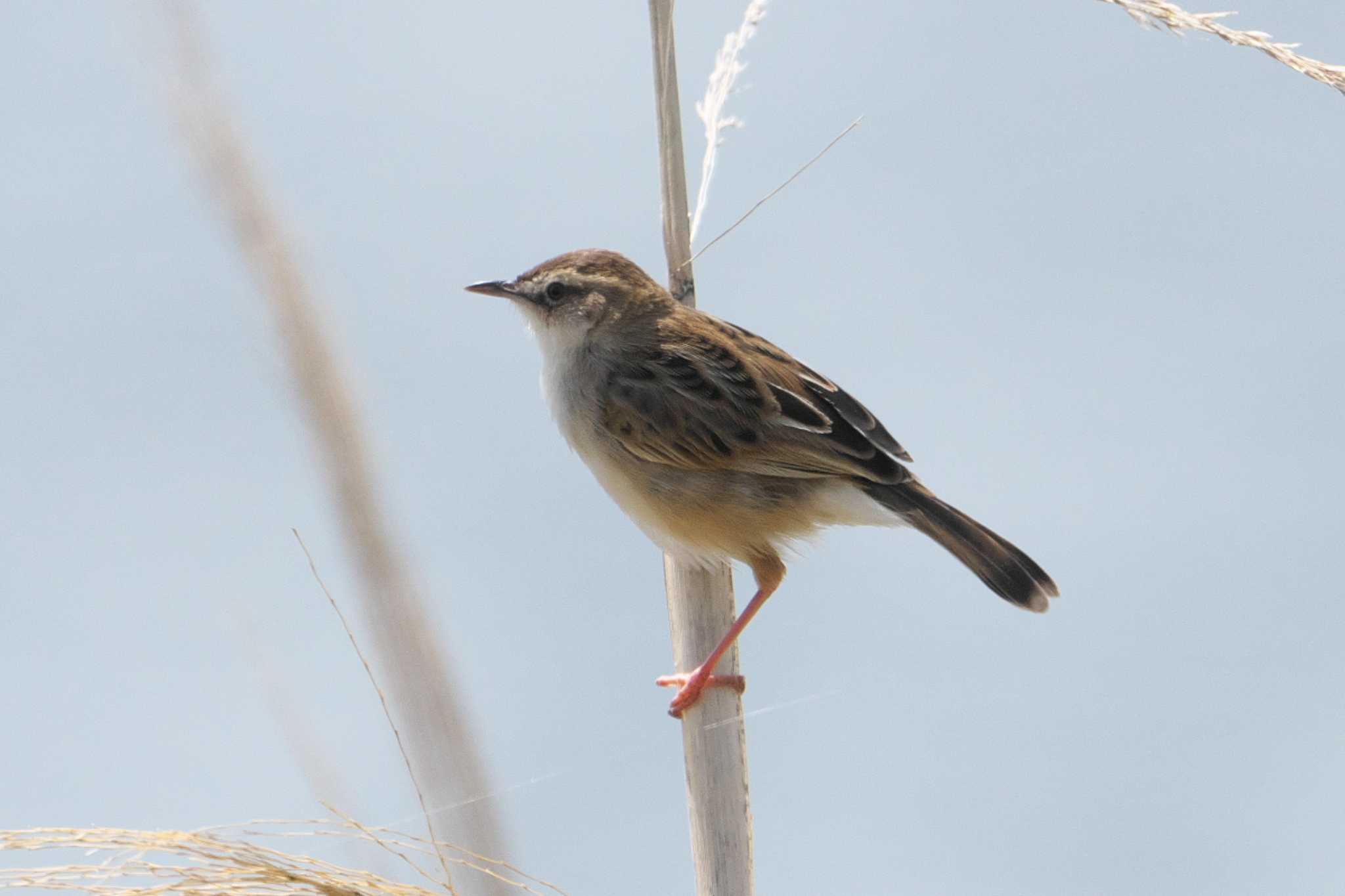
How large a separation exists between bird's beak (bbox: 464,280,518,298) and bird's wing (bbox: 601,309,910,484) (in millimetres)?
447

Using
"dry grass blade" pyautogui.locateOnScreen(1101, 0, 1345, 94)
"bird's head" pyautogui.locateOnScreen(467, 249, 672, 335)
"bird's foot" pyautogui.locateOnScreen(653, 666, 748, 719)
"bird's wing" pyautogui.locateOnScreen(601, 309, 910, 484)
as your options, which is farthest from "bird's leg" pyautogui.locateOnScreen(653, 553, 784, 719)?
"dry grass blade" pyautogui.locateOnScreen(1101, 0, 1345, 94)

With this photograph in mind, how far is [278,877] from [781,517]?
1921mm

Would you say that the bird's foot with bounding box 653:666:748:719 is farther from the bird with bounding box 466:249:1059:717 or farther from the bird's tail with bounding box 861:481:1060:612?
the bird's tail with bounding box 861:481:1060:612

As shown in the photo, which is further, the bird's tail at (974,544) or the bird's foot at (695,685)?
the bird's tail at (974,544)

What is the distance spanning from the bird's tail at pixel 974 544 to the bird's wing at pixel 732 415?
0.05m

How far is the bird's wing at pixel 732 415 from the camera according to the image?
347 centimetres

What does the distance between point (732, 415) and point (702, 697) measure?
0.83 m

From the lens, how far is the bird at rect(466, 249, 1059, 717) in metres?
3.43

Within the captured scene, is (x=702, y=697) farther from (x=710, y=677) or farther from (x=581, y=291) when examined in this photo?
(x=581, y=291)

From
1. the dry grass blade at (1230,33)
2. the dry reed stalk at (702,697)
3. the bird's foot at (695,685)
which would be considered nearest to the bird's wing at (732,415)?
the dry reed stalk at (702,697)

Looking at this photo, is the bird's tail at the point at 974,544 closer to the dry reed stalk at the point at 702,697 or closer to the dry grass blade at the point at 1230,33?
the dry reed stalk at the point at 702,697

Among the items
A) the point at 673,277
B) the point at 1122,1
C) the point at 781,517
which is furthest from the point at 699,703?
the point at 1122,1

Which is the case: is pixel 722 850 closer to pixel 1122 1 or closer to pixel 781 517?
pixel 781 517

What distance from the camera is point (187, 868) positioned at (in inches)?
73.4
